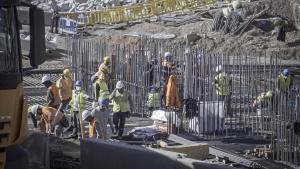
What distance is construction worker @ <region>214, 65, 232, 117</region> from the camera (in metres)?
17.9

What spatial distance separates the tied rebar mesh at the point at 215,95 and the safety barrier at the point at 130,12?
1031 inches

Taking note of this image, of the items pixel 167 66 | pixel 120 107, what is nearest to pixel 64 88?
pixel 120 107

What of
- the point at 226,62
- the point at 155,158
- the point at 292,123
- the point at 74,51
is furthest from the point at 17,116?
the point at 74,51

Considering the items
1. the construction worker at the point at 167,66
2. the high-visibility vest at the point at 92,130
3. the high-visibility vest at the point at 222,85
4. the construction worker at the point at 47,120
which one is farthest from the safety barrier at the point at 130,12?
the high-visibility vest at the point at 92,130

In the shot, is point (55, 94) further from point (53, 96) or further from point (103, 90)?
point (103, 90)

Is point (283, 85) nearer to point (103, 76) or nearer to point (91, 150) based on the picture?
point (103, 76)

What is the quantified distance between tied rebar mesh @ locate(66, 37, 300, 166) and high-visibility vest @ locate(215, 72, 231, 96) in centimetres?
11

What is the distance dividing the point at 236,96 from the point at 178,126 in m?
2.09

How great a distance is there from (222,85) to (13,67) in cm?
1025

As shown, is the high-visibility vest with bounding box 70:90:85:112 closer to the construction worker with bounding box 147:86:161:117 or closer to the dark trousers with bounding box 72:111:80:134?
the dark trousers with bounding box 72:111:80:134

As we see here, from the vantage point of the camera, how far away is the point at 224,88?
59.4 ft

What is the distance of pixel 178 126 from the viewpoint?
17344 mm

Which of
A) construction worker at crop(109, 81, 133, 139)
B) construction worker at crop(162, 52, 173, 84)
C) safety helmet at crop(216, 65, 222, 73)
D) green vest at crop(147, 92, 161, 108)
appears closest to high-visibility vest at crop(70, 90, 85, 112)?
construction worker at crop(109, 81, 133, 139)

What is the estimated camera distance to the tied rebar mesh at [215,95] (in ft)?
46.6
